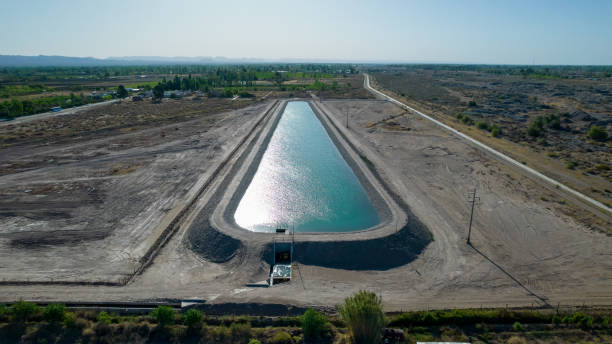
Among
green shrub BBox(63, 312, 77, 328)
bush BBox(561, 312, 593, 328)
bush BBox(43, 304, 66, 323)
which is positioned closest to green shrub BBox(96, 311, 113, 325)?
green shrub BBox(63, 312, 77, 328)

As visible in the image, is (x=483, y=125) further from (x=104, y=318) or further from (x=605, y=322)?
(x=104, y=318)

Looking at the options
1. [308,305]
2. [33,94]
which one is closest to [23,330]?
[308,305]

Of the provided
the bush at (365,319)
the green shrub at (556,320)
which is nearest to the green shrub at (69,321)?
the bush at (365,319)

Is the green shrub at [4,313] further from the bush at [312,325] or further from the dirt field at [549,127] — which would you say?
the dirt field at [549,127]

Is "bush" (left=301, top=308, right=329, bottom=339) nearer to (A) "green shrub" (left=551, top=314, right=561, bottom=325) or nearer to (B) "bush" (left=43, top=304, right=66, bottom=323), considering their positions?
(A) "green shrub" (left=551, top=314, right=561, bottom=325)

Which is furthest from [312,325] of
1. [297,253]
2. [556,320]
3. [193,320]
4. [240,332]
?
[556,320]

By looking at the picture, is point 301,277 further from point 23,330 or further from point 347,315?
point 23,330

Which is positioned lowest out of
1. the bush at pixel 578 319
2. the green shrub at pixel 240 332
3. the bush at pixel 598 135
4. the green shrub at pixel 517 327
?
the green shrub at pixel 240 332
